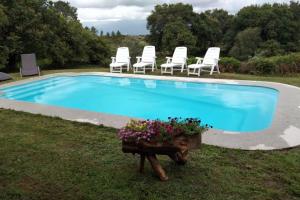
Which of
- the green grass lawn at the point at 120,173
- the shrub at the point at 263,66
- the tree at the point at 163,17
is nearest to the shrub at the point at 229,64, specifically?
the shrub at the point at 263,66

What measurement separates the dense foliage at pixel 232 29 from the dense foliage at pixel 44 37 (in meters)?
7.81

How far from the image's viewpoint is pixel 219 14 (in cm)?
3203

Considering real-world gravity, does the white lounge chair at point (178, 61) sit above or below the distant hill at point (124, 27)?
below

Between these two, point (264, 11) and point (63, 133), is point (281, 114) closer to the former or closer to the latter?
point (63, 133)

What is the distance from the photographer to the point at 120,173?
370 centimetres

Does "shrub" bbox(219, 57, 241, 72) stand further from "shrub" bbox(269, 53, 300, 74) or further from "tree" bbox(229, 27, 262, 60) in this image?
"tree" bbox(229, 27, 262, 60)

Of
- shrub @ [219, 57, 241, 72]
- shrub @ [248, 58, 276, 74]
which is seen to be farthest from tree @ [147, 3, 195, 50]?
shrub @ [248, 58, 276, 74]

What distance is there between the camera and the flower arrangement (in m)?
3.33

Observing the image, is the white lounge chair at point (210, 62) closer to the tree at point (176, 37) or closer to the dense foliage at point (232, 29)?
the tree at point (176, 37)

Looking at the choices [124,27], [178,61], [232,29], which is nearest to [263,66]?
[178,61]

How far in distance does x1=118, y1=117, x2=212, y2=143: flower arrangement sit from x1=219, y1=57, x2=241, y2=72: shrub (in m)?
8.41

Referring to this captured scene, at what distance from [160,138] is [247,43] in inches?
984

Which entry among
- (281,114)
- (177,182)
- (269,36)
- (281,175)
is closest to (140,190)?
(177,182)

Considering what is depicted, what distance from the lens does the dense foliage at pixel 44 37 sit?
1259cm
